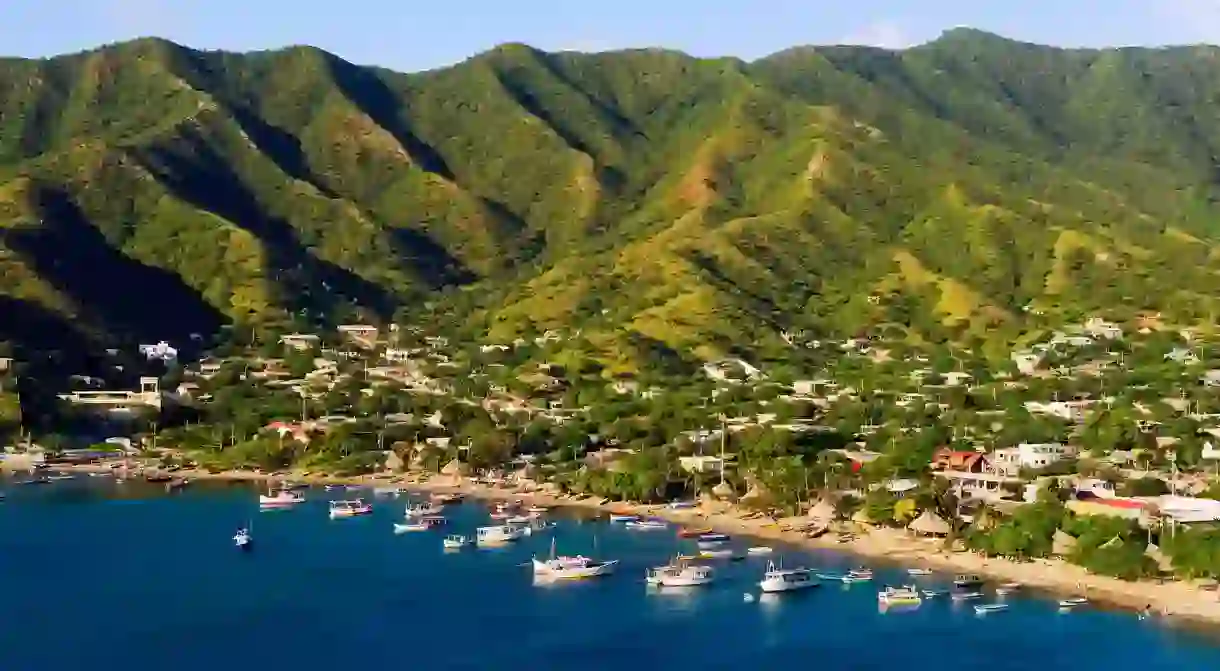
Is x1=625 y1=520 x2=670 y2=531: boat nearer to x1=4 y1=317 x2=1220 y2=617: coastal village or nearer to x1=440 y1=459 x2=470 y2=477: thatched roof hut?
x1=4 y1=317 x2=1220 y2=617: coastal village

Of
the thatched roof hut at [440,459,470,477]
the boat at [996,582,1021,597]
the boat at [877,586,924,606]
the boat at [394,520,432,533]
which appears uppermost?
the thatched roof hut at [440,459,470,477]

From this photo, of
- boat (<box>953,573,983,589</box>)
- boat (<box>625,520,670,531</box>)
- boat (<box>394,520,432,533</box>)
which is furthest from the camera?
boat (<box>394,520,432,533</box>)

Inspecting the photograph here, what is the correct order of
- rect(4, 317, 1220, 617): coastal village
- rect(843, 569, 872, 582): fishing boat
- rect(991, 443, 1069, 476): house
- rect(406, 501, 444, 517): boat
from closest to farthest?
1. rect(843, 569, 872, 582): fishing boat
2. rect(4, 317, 1220, 617): coastal village
3. rect(991, 443, 1069, 476): house
4. rect(406, 501, 444, 517): boat

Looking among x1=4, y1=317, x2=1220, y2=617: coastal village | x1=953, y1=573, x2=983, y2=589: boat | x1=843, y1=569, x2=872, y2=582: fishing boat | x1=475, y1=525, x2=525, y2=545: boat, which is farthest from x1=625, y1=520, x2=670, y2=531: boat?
x1=953, y1=573, x2=983, y2=589: boat

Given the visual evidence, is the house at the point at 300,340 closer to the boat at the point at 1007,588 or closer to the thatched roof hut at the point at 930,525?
the thatched roof hut at the point at 930,525

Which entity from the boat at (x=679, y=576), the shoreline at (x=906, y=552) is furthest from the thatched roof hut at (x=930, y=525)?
the boat at (x=679, y=576)

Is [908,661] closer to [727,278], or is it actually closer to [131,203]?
Result: [727,278]

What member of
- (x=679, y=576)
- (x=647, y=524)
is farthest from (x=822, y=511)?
(x=679, y=576)

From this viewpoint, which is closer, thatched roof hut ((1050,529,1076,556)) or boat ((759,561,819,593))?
boat ((759,561,819,593))
